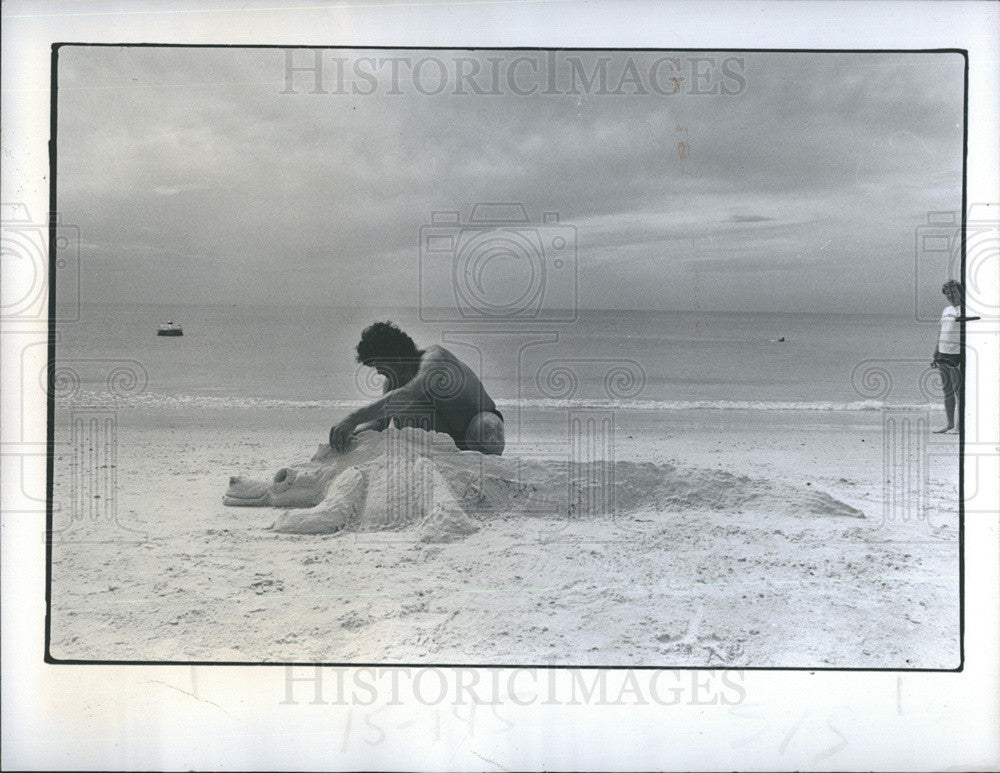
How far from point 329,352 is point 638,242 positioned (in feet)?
3.32

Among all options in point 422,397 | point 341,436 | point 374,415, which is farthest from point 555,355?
point 341,436

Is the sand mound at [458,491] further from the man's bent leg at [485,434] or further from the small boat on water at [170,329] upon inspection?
the small boat on water at [170,329]

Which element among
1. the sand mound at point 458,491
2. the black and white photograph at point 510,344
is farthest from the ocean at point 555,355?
the sand mound at point 458,491

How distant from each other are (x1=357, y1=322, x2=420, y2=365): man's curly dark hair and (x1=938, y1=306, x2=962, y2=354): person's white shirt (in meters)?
1.57

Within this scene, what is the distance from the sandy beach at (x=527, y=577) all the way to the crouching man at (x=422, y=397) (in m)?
0.12

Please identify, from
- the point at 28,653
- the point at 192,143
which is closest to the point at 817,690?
the point at 28,653

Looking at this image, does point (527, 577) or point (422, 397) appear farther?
point (422, 397)

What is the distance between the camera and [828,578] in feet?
5.69

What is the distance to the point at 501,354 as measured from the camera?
1770 mm

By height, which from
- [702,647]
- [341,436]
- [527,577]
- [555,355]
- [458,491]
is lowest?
[702,647]

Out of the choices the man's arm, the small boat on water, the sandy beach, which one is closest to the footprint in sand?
the sandy beach

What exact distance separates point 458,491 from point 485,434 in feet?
0.64

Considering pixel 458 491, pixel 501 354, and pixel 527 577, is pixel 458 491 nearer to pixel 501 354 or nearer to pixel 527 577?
pixel 527 577

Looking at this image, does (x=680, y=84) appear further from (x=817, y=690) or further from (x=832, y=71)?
(x=817, y=690)
